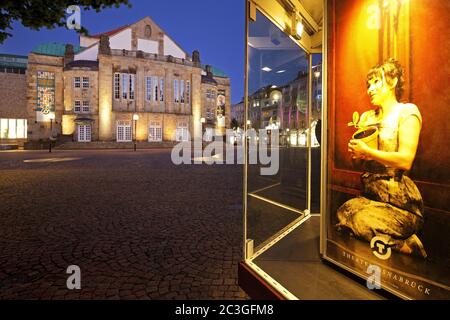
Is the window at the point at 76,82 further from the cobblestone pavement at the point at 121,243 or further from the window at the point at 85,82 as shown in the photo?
the cobblestone pavement at the point at 121,243

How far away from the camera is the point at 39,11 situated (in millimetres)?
7977

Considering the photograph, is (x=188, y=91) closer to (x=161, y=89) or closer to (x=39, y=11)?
(x=161, y=89)

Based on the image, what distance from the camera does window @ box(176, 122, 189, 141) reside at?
169 ft

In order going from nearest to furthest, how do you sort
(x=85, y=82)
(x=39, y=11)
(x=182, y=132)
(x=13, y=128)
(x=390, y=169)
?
1. (x=390, y=169)
2. (x=39, y=11)
3. (x=85, y=82)
4. (x=13, y=128)
5. (x=182, y=132)

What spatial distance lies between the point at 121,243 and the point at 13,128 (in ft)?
188

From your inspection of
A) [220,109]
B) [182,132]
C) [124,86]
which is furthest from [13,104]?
[220,109]

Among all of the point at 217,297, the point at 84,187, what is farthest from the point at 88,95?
the point at 217,297

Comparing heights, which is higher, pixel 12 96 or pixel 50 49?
pixel 50 49

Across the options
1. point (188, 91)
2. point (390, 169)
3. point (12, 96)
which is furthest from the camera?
point (188, 91)

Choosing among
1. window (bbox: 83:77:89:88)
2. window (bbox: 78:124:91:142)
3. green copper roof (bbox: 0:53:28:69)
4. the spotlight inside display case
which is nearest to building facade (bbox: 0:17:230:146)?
window (bbox: 83:77:89:88)

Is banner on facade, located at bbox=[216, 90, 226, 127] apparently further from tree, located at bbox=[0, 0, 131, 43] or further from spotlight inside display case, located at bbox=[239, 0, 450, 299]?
spotlight inside display case, located at bbox=[239, 0, 450, 299]

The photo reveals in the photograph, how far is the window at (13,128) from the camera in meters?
48.2

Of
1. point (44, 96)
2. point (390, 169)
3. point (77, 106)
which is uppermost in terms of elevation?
point (44, 96)

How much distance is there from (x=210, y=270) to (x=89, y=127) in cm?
4796
